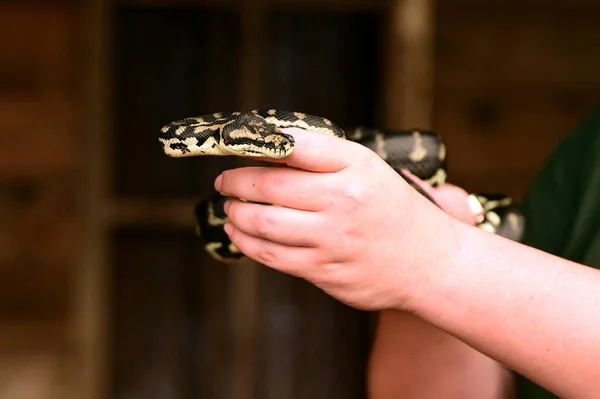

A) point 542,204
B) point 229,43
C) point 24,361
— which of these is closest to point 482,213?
point 542,204

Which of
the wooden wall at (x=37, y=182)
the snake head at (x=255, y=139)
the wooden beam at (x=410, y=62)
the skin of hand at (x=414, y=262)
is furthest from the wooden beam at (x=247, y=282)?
the skin of hand at (x=414, y=262)

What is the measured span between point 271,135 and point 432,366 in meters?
0.53

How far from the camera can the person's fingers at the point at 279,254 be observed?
78 cm

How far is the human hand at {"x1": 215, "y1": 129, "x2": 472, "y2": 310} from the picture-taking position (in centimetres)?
74

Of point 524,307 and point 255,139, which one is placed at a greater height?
point 255,139

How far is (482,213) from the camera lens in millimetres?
1150

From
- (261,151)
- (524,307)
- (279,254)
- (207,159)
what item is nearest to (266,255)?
(279,254)

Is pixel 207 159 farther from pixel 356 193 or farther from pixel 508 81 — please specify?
pixel 356 193

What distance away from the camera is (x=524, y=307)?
80cm

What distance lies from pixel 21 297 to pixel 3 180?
0.37 m

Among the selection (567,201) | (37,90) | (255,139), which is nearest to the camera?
(255,139)

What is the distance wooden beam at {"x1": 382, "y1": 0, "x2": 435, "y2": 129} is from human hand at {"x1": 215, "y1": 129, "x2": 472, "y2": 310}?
45.3 inches

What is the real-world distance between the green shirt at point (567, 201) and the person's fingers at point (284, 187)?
502 millimetres

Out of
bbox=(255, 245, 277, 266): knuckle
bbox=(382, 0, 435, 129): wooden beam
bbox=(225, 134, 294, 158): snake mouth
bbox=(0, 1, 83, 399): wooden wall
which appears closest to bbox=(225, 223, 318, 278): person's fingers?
bbox=(255, 245, 277, 266): knuckle
